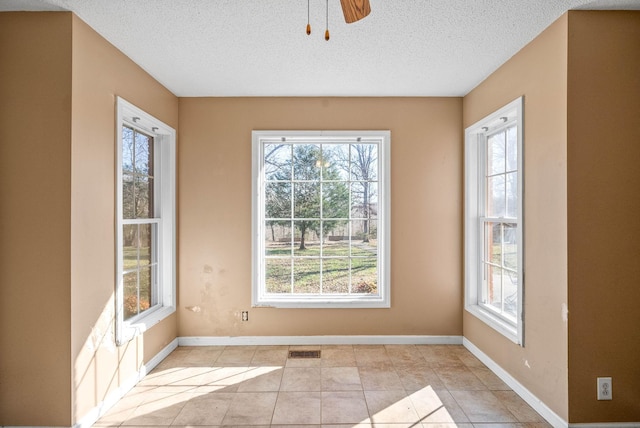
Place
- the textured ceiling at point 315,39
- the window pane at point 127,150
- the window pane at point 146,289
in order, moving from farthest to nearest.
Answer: the window pane at point 146,289 → the window pane at point 127,150 → the textured ceiling at point 315,39

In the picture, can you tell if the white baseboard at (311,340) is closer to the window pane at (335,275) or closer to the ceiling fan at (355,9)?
the window pane at (335,275)

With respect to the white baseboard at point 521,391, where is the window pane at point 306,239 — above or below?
above

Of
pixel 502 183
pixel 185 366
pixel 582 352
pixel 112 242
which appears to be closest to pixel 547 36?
pixel 502 183

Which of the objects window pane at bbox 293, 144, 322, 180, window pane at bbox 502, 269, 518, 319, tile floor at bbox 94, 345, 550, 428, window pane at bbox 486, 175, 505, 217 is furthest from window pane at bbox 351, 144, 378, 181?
tile floor at bbox 94, 345, 550, 428

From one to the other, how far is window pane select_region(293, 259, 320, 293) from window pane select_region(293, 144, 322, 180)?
3.04 feet

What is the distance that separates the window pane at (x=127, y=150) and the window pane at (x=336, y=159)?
6.20 feet

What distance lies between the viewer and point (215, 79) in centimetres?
356

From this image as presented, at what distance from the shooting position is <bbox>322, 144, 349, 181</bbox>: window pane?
4215 mm

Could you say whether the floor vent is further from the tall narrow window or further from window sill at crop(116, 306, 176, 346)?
the tall narrow window

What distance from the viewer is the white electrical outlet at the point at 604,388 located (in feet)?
7.85

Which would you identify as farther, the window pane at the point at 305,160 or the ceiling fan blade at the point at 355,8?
the window pane at the point at 305,160

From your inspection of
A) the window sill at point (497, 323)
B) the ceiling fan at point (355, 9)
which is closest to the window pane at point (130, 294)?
the ceiling fan at point (355, 9)

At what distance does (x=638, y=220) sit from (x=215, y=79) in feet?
11.1

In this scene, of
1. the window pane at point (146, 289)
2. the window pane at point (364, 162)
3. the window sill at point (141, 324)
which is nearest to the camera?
the window sill at point (141, 324)
